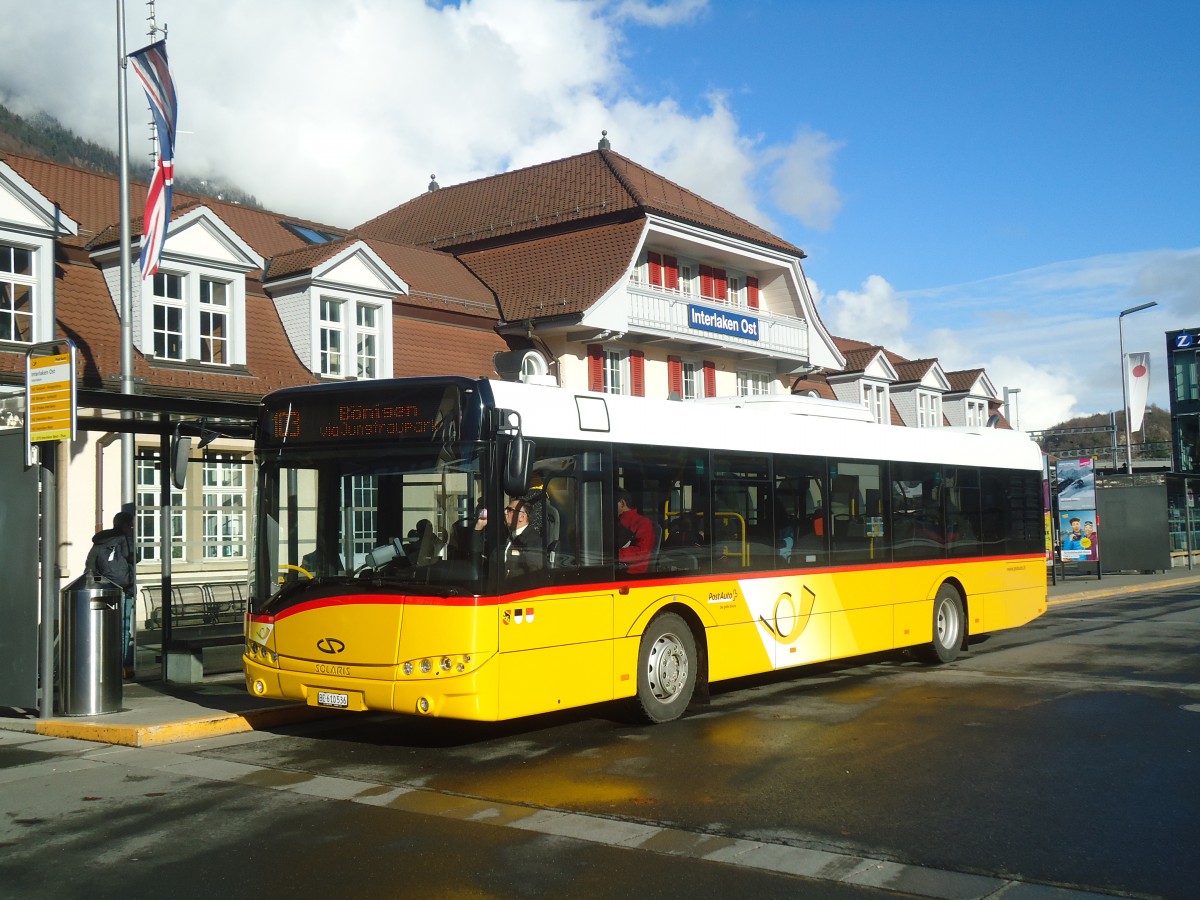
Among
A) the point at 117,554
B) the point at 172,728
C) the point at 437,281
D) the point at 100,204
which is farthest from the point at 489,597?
the point at 437,281

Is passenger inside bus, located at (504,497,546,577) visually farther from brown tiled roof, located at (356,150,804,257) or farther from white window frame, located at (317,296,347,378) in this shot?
brown tiled roof, located at (356,150,804,257)

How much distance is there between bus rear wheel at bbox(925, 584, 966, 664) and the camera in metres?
15.1


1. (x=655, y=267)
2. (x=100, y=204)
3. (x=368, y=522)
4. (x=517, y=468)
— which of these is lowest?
(x=368, y=522)

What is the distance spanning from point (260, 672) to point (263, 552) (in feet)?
3.19

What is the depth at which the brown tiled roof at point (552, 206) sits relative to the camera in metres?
33.1

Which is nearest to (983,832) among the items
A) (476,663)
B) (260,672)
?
(476,663)

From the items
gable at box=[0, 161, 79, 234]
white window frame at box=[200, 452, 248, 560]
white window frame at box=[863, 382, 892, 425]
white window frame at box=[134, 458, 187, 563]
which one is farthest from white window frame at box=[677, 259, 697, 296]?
gable at box=[0, 161, 79, 234]

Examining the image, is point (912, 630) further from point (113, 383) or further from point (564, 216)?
point (564, 216)

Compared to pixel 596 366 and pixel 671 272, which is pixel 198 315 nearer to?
pixel 596 366

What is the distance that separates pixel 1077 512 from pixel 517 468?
92.5ft

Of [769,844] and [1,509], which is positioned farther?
[1,509]

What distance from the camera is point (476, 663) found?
901 cm

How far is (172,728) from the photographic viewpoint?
10539mm

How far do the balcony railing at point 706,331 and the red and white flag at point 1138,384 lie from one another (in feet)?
50.2
